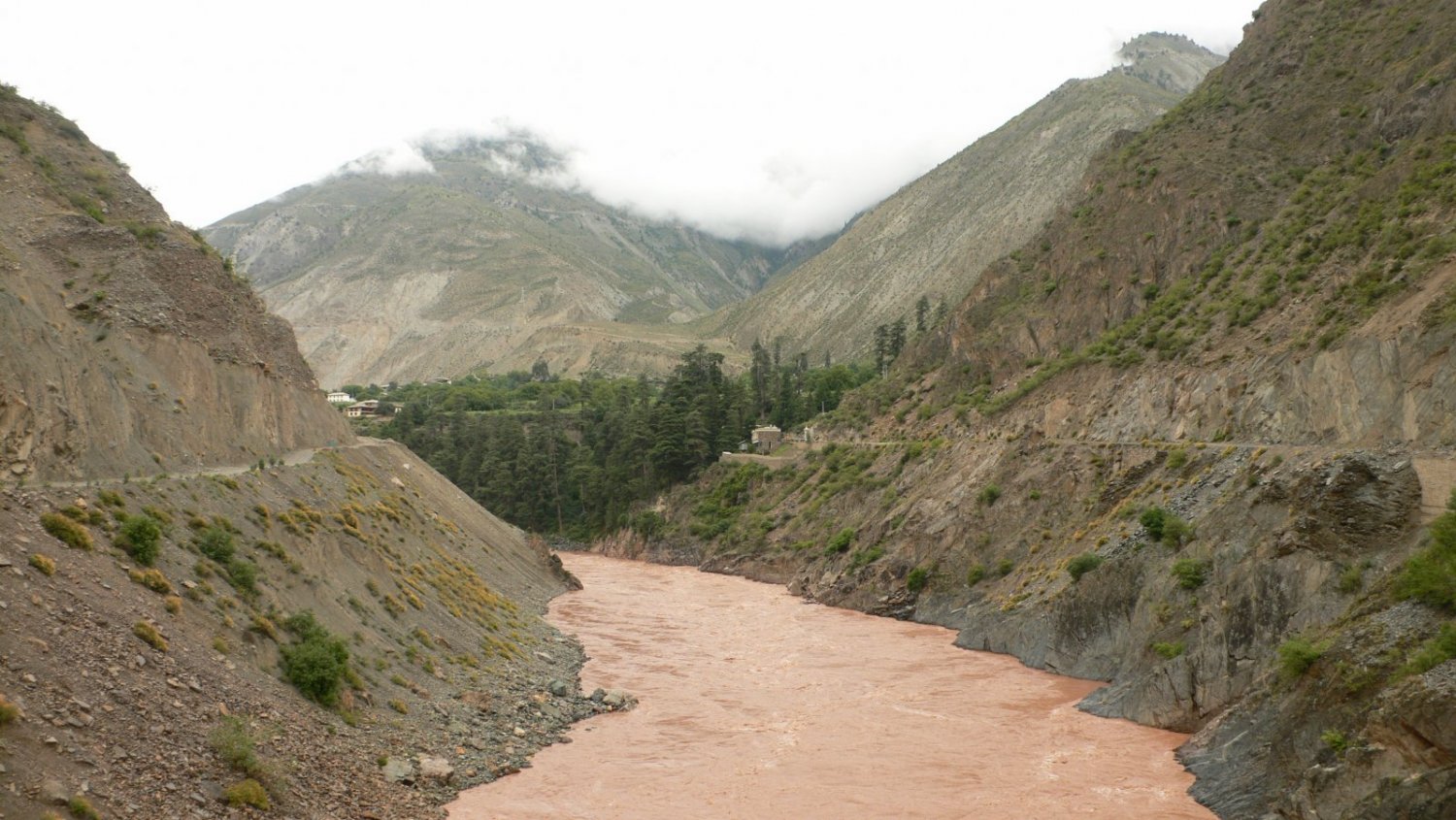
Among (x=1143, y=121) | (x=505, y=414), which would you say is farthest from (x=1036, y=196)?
(x=505, y=414)

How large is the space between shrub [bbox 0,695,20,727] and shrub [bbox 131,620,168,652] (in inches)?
172

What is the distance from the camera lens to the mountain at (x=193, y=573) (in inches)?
694

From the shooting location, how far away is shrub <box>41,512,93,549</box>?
21.0m

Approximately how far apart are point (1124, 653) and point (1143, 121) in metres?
149

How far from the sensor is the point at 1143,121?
163 meters

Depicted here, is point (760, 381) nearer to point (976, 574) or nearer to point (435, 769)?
point (976, 574)

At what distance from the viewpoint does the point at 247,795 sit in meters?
17.9

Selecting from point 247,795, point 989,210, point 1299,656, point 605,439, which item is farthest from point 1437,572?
point 989,210

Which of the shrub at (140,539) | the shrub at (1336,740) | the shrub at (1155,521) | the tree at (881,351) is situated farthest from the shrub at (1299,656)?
the tree at (881,351)

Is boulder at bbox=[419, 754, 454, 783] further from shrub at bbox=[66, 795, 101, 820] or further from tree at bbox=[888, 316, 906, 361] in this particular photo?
tree at bbox=[888, 316, 906, 361]

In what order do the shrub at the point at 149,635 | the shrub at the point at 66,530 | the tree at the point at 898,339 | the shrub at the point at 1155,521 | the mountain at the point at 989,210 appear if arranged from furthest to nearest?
the mountain at the point at 989,210, the tree at the point at 898,339, the shrub at the point at 1155,521, the shrub at the point at 66,530, the shrub at the point at 149,635

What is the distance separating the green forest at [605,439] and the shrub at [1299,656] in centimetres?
7578

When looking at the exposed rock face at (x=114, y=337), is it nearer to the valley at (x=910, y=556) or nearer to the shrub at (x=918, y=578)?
the valley at (x=910, y=556)

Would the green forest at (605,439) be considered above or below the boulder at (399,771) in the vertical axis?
above
